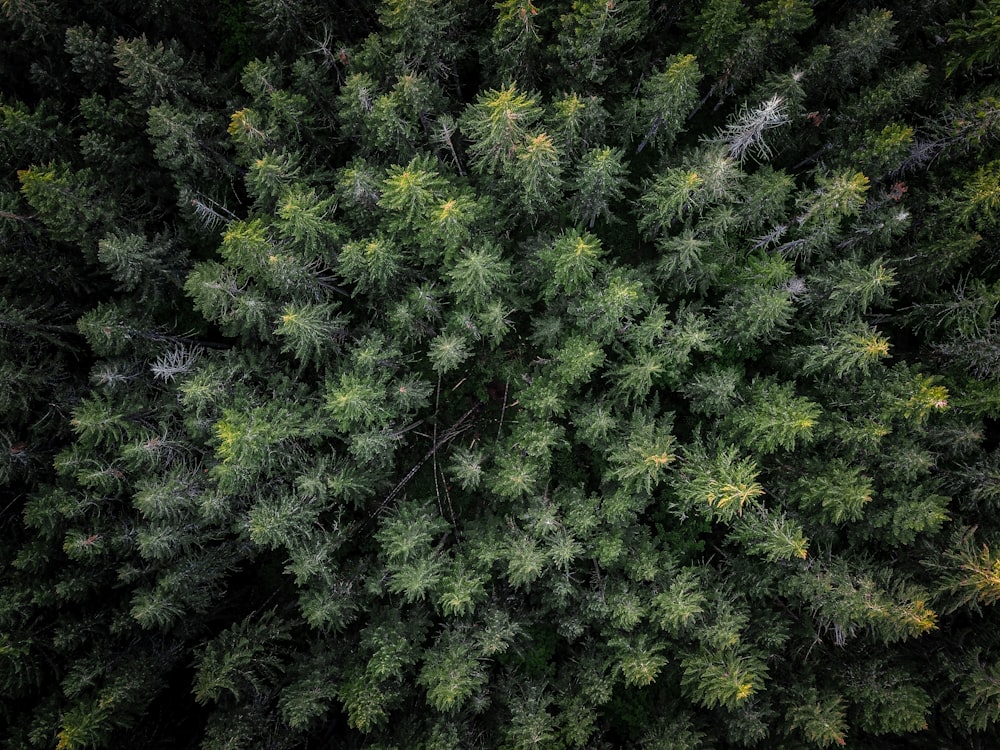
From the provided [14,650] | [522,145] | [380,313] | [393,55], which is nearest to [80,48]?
[393,55]

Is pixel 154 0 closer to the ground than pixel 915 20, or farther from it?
farther from it

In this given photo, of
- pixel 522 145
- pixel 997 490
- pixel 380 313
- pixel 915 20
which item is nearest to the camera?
pixel 522 145

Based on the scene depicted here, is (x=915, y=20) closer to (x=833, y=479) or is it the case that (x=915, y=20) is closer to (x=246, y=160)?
(x=833, y=479)

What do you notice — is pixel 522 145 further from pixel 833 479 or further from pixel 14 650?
pixel 14 650

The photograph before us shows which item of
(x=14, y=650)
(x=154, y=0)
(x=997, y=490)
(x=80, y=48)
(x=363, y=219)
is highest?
(x=154, y=0)

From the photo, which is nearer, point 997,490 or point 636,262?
point 997,490

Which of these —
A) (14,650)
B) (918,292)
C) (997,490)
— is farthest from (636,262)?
(14,650)

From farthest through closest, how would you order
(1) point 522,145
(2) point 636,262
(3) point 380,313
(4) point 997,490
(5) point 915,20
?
(2) point 636,262
(3) point 380,313
(5) point 915,20
(4) point 997,490
(1) point 522,145
